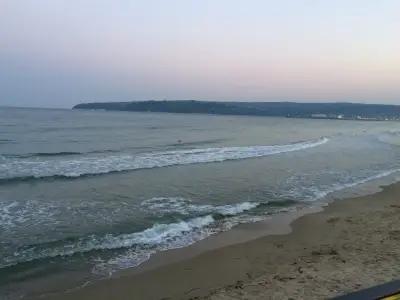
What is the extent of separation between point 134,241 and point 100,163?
1589 centimetres

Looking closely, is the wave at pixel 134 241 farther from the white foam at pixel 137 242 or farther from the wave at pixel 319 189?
the wave at pixel 319 189

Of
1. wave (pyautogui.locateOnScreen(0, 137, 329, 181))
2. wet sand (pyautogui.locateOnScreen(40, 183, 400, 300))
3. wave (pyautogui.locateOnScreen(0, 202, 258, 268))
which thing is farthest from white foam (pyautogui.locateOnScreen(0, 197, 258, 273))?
wave (pyautogui.locateOnScreen(0, 137, 329, 181))

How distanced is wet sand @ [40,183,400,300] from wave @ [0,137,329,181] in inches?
494

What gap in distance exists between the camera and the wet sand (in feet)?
26.9

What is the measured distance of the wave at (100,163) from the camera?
2272 centimetres

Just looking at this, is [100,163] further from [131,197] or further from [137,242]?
[137,242]

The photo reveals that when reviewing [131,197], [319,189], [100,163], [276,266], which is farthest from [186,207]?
[100,163]

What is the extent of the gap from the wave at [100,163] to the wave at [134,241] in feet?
33.3

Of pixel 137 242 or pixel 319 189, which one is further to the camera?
pixel 319 189

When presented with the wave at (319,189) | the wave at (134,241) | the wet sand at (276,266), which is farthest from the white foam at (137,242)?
the wave at (319,189)

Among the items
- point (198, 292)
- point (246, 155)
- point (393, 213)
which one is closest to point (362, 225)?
point (393, 213)

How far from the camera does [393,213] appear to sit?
50.2ft

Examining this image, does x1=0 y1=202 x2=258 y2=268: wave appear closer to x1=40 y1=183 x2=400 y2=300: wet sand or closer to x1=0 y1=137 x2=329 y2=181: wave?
x1=40 y1=183 x2=400 y2=300: wet sand

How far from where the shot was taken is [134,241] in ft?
39.1
